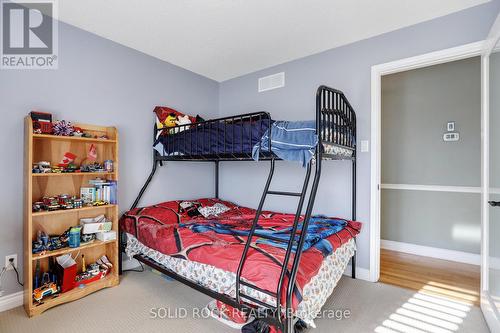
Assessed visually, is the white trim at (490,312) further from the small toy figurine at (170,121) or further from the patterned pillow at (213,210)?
the small toy figurine at (170,121)

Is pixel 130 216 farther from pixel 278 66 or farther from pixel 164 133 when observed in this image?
pixel 278 66

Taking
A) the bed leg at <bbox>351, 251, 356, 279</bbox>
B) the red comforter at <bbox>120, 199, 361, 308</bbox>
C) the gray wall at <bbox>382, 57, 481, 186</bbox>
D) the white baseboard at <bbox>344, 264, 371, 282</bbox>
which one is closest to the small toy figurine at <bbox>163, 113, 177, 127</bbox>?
the red comforter at <bbox>120, 199, 361, 308</bbox>

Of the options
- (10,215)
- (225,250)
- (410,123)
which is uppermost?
(410,123)

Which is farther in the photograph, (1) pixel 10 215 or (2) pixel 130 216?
(2) pixel 130 216

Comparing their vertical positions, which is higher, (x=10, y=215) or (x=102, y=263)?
(x=10, y=215)

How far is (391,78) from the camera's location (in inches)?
132

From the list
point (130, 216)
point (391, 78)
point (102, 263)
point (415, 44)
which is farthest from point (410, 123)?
point (102, 263)

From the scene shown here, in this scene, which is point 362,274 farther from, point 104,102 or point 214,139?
point 104,102

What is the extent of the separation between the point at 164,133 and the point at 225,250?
1.65 meters

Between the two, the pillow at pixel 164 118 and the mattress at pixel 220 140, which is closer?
the mattress at pixel 220 140

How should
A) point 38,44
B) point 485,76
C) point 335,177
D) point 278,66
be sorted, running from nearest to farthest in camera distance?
point 485,76 < point 38,44 < point 335,177 < point 278,66

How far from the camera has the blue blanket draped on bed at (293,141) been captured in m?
1.62

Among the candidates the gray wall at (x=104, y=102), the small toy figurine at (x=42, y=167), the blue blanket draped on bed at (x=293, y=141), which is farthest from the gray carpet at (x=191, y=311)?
the blue blanket draped on bed at (x=293, y=141)

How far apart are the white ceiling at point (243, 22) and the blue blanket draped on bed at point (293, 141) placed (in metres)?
1.03
